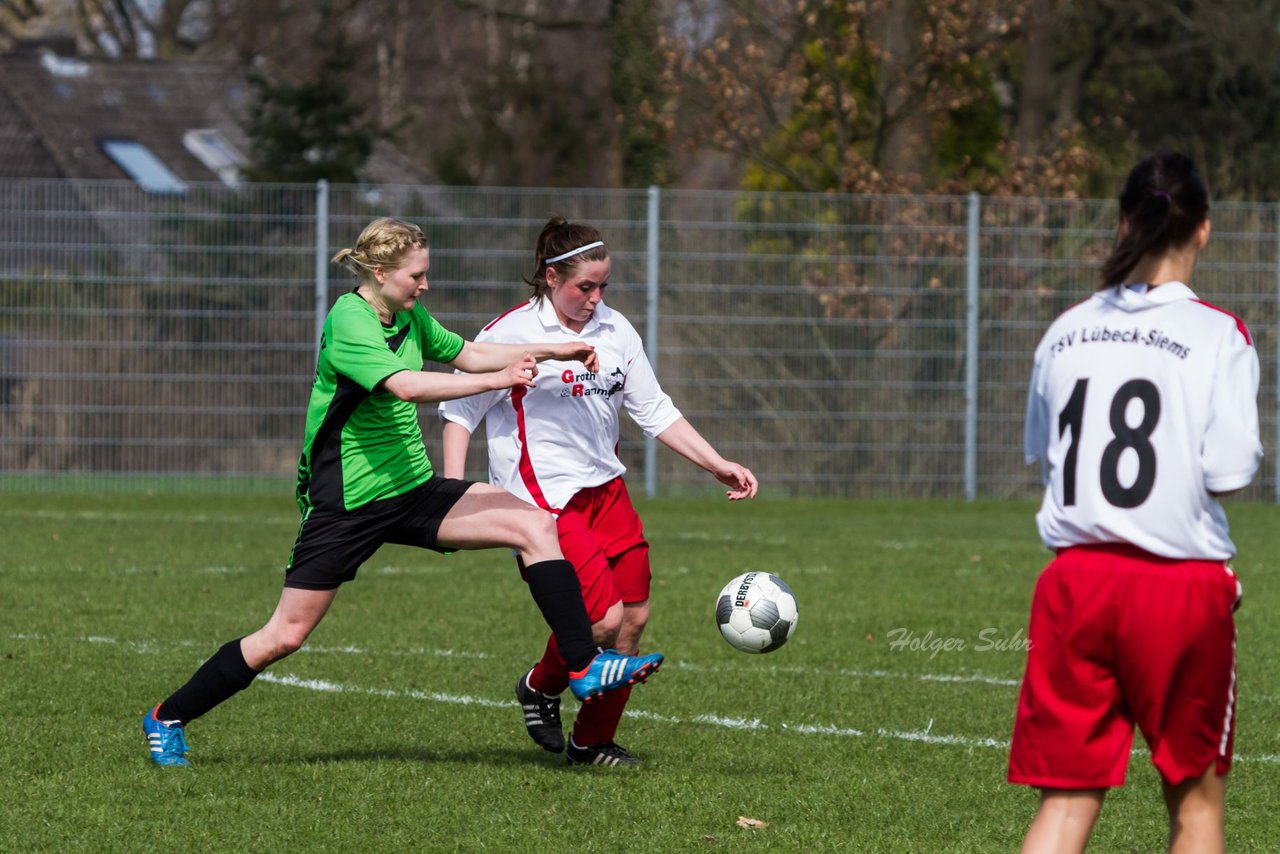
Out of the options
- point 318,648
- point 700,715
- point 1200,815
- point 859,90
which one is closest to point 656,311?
point 859,90

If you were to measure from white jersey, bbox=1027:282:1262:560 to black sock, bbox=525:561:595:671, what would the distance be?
232cm

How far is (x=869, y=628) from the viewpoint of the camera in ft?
31.3

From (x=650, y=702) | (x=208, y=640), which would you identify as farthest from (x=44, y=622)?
(x=650, y=702)

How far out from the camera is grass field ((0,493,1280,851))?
208 inches

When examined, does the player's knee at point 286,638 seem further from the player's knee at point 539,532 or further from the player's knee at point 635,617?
the player's knee at point 635,617

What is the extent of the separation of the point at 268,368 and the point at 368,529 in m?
12.0

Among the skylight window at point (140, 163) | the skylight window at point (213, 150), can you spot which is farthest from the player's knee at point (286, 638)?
the skylight window at point (213, 150)

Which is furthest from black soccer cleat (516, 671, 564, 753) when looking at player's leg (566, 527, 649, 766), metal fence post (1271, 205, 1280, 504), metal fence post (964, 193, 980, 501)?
metal fence post (1271, 205, 1280, 504)

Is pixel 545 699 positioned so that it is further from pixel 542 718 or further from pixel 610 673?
pixel 610 673

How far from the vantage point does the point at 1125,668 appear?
11.9 feet

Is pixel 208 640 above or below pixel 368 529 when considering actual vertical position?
below

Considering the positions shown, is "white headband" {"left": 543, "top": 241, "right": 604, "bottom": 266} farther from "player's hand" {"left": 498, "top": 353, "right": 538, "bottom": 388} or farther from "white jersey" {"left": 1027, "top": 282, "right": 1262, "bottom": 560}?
"white jersey" {"left": 1027, "top": 282, "right": 1262, "bottom": 560}

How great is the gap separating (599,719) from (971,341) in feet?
39.9

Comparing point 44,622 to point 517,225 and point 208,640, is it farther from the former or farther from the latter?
point 517,225
